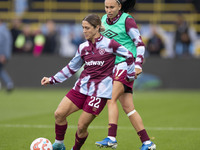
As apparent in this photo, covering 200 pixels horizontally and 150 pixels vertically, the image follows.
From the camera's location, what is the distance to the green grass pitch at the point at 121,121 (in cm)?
791

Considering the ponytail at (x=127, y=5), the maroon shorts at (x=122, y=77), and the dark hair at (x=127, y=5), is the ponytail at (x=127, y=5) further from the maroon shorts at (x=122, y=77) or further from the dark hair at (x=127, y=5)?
the maroon shorts at (x=122, y=77)

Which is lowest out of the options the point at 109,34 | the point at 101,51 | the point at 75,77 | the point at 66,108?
the point at 75,77

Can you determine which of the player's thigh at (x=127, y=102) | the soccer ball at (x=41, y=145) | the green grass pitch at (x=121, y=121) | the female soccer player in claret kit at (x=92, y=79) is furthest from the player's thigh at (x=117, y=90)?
the soccer ball at (x=41, y=145)

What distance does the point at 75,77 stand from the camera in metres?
18.9

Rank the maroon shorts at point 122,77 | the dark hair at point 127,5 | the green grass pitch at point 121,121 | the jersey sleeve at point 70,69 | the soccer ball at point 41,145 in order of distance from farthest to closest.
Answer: the green grass pitch at point 121,121 < the dark hair at point 127,5 < the maroon shorts at point 122,77 < the jersey sleeve at point 70,69 < the soccer ball at point 41,145

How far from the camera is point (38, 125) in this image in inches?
387

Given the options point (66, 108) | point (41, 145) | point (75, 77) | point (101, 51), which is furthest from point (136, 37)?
point (75, 77)

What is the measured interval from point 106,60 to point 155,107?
7.16m

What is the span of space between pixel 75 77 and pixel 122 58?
11.9 m

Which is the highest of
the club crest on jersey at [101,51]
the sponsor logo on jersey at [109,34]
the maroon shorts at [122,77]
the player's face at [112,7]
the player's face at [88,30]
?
the player's face at [112,7]

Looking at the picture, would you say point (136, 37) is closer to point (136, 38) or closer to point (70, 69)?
point (136, 38)

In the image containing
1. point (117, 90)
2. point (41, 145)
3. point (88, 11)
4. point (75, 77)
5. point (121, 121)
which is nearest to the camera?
point (41, 145)

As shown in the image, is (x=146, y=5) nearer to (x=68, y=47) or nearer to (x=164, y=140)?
(x=68, y=47)

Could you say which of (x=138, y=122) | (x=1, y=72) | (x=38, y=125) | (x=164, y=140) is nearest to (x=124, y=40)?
(x=138, y=122)
